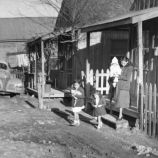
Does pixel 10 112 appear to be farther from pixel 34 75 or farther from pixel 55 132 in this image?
pixel 34 75

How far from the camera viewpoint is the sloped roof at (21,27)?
35.5 m

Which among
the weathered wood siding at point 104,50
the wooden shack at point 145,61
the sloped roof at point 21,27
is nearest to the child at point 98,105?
the wooden shack at point 145,61

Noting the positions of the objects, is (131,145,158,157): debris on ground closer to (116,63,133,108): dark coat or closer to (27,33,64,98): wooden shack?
(116,63,133,108): dark coat

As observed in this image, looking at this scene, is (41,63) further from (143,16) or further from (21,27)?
(21,27)

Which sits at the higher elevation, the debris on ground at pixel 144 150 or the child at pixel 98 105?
the child at pixel 98 105

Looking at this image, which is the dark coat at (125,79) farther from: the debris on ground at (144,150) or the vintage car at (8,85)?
the vintage car at (8,85)

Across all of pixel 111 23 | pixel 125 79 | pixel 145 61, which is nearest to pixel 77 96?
pixel 125 79

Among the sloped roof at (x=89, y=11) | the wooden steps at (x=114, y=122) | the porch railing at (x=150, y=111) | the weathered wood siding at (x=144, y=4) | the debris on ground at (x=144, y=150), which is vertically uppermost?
the sloped roof at (x=89, y=11)

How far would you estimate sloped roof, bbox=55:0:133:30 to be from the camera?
19.0m

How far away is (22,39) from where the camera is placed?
34875 mm

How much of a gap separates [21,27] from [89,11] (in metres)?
17.8

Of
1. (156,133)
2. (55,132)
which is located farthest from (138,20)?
(55,132)

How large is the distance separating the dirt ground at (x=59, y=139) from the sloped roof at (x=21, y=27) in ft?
80.1

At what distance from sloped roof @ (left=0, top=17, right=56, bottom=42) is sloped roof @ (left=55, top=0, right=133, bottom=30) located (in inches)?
498
